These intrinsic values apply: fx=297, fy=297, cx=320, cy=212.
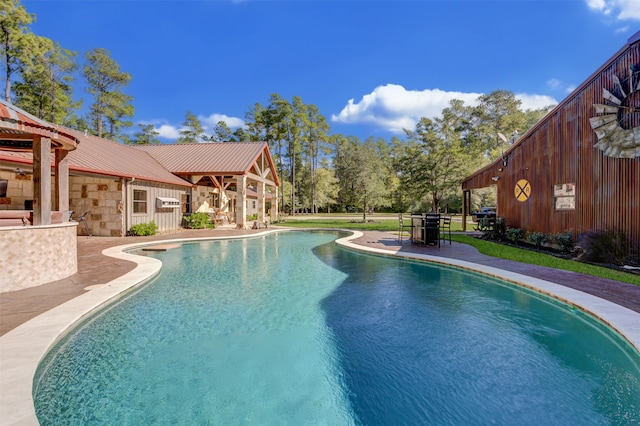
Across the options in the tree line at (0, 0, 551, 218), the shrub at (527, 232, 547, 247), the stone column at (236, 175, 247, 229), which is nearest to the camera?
the shrub at (527, 232, 547, 247)

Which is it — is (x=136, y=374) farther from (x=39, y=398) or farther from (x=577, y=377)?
(x=577, y=377)

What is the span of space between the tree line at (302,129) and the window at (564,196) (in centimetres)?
459

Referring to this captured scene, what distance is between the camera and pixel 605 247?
318 inches

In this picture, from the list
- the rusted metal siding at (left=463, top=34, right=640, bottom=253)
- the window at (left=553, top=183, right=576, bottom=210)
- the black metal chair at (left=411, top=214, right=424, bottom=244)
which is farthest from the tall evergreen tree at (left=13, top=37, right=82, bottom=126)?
the window at (left=553, top=183, right=576, bottom=210)

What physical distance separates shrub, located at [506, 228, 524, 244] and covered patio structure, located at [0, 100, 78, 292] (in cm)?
1479

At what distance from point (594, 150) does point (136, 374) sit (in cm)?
1212

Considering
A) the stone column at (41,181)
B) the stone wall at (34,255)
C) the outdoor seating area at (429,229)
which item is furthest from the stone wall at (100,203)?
the outdoor seating area at (429,229)

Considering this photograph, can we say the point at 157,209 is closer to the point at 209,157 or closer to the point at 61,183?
the point at 209,157

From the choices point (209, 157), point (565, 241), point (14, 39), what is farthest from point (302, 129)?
point (565, 241)

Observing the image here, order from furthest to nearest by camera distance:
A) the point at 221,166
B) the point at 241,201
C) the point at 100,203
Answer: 1. the point at 221,166
2. the point at 241,201
3. the point at 100,203

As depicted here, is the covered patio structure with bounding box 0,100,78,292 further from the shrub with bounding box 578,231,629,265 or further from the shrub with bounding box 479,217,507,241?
the shrub with bounding box 479,217,507,241

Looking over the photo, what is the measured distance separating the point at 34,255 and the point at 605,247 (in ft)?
44.2

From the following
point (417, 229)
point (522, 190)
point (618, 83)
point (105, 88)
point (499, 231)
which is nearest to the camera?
point (618, 83)

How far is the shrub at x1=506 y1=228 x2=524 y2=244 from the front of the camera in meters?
12.2
